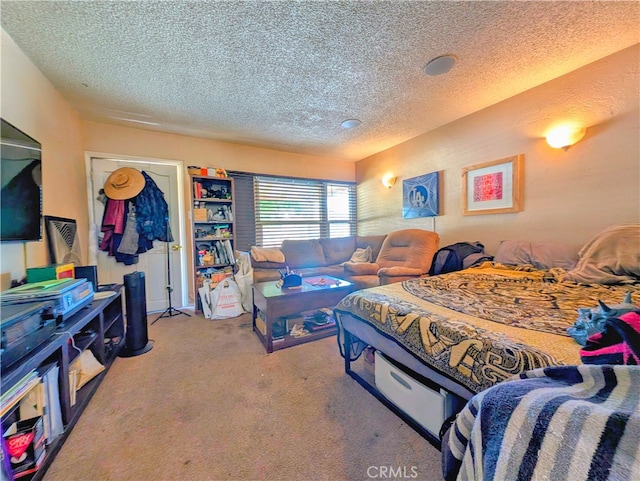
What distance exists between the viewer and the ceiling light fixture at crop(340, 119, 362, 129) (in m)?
2.97

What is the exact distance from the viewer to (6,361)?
3.09 ft

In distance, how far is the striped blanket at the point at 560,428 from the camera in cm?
41

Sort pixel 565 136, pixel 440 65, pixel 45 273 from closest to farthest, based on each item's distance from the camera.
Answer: pixel 45 273
pixel 440 65
pixel 565 136

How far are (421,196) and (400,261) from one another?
3.43ft

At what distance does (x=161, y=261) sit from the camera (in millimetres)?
3348

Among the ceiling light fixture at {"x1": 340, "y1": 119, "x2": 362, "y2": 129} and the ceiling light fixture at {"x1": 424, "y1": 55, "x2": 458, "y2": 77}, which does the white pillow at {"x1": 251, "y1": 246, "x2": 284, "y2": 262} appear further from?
the ceiling light fixture at {"x1": 424, "y1": 55, "x2": 458, "y2": 77}

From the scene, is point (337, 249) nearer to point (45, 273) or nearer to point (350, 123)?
point (350, 123)

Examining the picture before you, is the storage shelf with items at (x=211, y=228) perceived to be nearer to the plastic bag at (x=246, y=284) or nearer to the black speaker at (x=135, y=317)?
the plastic bag at (x=246, y=284)

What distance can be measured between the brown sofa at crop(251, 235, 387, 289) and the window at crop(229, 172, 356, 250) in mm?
435

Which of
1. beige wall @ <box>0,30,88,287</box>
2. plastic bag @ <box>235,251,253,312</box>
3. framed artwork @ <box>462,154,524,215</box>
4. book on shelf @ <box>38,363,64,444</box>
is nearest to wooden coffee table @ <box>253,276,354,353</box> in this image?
plastic bag @ <box>235,251,253,312</box>

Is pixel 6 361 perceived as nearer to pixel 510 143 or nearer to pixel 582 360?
pixel 582 360

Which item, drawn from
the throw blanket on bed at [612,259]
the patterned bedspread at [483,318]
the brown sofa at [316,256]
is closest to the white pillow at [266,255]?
the brown sofa at [316,256]

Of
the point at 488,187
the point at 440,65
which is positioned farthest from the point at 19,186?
the point at 488,187

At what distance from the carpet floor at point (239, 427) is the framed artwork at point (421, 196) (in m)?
2.46
